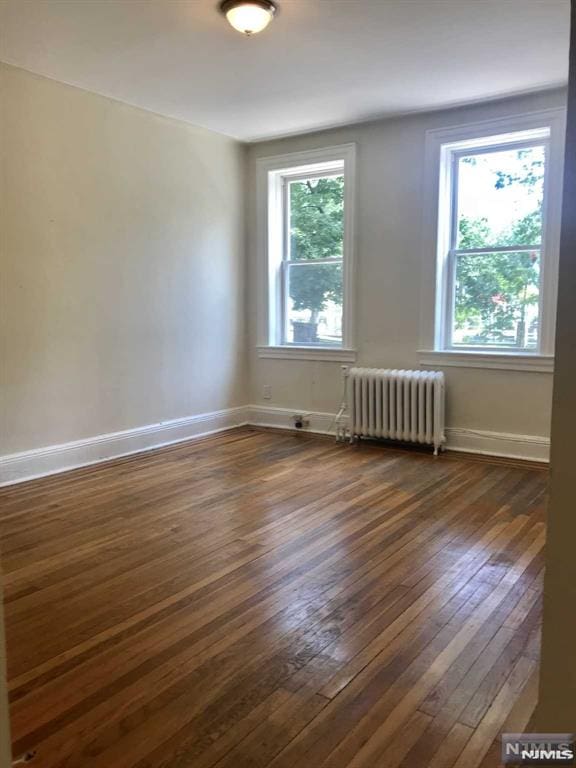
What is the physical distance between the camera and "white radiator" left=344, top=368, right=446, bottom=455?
469 cm

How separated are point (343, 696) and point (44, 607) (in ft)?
4.10

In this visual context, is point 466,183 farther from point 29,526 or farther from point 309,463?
point 29,526

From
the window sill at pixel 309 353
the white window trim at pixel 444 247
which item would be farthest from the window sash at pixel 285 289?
the white window trim at pixel 444 247

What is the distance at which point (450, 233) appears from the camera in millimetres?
4797

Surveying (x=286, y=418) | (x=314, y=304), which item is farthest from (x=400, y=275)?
(x=286, y=418)

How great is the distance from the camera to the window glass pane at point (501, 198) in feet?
14.4

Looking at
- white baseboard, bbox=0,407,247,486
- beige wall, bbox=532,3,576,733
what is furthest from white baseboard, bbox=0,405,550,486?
beige wall, bbox=532,3,576,733

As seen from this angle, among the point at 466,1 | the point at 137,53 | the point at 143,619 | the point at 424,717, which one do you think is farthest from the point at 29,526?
the point at 466,1

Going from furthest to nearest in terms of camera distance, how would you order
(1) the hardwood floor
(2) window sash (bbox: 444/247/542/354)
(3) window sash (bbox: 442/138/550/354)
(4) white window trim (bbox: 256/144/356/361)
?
(4) white window trim (bbox: 256/144/356/361) → (2) window sash (bbox: 444/247/542/354) → (3) window sash (bbox: 442/138/550/354) → (1) the hardwood floor

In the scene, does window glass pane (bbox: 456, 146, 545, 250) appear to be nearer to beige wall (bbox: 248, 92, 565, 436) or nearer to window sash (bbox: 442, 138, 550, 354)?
window sash (bbox: 442, 138, 550, 354)

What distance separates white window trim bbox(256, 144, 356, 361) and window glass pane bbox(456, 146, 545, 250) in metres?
0.96

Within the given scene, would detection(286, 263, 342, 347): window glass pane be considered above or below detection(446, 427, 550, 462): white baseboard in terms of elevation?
above

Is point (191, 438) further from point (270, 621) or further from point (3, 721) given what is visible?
point (3, 721)

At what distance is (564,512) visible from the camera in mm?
1018
